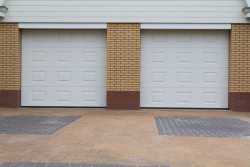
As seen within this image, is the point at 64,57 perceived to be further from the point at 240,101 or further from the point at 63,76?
the point at 240,101

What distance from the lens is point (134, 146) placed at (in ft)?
22.4

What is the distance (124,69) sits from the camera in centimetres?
1270

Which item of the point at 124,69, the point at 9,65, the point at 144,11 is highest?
the point at 144,11

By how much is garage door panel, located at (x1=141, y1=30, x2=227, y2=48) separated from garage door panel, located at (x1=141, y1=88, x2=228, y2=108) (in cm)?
147

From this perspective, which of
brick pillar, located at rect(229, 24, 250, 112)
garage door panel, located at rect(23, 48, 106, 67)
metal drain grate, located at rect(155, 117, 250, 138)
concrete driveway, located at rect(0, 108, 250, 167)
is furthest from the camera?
garage door panel, located at rect(23, 48, 106, 67)

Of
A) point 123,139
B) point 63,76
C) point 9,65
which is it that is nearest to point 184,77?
point 63,76

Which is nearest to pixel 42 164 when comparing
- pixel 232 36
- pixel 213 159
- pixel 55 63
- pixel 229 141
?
pixel 213 159

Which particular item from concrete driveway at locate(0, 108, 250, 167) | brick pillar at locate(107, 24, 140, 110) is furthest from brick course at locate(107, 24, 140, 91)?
concrete driveway at locate(0, 108, 250, 167)

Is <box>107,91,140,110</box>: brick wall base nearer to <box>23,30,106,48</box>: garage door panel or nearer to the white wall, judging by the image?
<box>23,30,106,48</box>: garage door panel

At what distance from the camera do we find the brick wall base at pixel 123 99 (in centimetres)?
1269

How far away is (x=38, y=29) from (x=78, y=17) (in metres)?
1.43

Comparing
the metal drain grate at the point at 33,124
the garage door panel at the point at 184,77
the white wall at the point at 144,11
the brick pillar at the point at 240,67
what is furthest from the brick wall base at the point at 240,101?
the metal drain grate at the point at 33,124

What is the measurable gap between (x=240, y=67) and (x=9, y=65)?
7425 millimetres

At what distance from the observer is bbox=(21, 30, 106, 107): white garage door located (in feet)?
42.9
